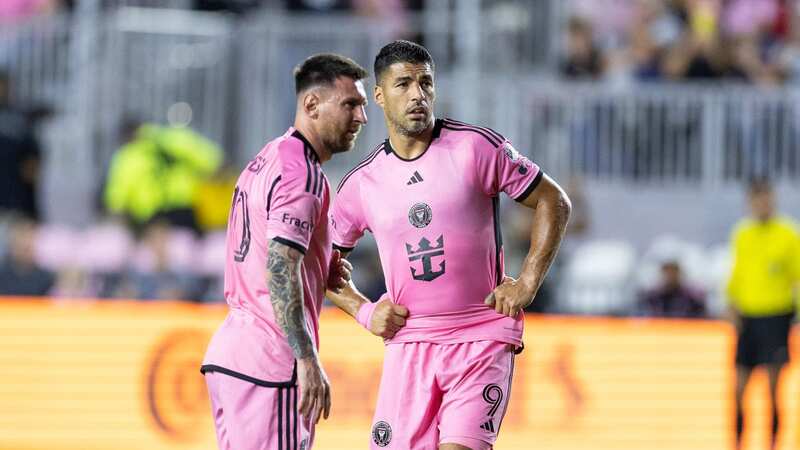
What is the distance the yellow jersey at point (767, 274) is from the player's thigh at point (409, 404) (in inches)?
257

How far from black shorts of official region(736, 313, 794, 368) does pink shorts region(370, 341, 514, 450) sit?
19.7 ft

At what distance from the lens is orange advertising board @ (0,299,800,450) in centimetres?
1220

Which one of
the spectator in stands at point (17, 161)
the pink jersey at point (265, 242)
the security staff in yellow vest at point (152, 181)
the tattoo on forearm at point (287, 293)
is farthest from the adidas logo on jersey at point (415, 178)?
the spectator in stands at point (17, 161)

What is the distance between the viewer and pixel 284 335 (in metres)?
6.14

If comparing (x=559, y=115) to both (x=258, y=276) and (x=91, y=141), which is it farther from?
(x=258, y=276)

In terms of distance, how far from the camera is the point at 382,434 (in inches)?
265

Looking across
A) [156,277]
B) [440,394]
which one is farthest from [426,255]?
[156,277]

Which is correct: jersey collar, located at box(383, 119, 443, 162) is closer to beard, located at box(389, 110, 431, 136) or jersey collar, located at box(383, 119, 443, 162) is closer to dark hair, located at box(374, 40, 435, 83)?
beard, located at box(389, 110, 431, 136)

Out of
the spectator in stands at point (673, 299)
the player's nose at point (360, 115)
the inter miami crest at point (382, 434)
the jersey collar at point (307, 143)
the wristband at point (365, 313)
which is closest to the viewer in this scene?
the jersey collar at point (307, 143)

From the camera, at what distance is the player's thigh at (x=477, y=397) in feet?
21.5

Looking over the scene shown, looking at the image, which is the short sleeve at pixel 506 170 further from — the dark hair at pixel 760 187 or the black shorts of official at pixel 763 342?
the dark hair at pixel 760 187

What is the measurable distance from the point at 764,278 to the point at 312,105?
7256 millimetres

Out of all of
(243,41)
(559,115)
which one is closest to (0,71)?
(243,41)

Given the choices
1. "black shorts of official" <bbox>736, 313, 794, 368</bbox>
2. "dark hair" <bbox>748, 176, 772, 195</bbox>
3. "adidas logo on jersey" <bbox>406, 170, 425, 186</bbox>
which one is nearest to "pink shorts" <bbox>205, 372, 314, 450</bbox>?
"adidas logo on jersey" <bbox>406, 170, 425, 186</bbox>
